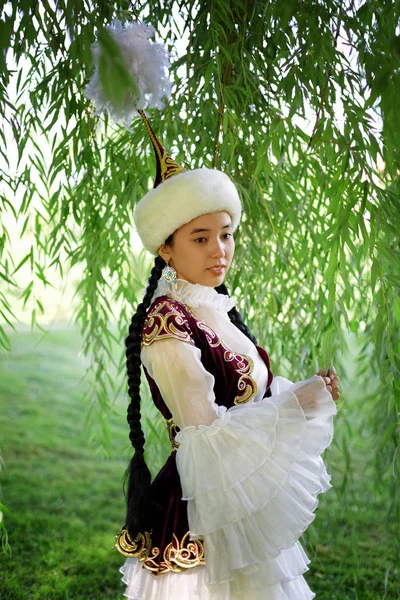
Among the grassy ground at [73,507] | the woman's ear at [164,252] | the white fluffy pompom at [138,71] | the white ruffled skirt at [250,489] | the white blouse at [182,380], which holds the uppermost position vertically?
the white fluffy pompom at [138,71]

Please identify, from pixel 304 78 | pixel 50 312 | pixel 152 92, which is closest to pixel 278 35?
pixel 304 78

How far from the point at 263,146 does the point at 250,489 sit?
771 mm

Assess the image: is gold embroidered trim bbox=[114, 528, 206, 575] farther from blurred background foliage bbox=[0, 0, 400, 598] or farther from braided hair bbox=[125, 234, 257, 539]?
blurred background foliage bbox=[0, 0, 400, 598]

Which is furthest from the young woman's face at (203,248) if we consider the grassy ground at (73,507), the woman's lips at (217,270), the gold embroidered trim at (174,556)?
the grassy ground at (73,507)

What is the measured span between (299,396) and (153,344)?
0.29 m

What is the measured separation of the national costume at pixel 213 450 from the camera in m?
1.33

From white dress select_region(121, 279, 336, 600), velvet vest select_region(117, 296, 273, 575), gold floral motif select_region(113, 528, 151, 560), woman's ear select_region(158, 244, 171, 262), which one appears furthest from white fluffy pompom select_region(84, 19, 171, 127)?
gold floral motif select_region(113, 528, 151, 560)

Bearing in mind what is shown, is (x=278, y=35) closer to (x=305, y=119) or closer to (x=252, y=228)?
(x=305, y=119)

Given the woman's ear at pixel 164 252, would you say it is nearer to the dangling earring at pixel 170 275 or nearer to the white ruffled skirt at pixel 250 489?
the dangling earring at pixel 170 275

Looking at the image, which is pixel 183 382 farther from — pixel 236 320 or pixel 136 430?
pixel 236 320

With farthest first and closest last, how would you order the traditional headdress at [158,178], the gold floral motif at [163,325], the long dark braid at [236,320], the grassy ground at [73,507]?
the grassy ground at [73,507] < the long dark braid at [236,320] < the traditional headdress at [158,178] < the gold floral motif at [163,325]

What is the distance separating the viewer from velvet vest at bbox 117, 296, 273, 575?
1.40 meters

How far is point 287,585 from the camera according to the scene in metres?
1.49

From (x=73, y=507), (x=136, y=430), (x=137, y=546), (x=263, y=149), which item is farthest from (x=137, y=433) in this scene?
(x=73, y=507)
